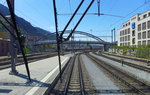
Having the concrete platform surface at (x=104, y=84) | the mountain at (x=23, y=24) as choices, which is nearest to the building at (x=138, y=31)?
the mountain at (x=23, y=24)

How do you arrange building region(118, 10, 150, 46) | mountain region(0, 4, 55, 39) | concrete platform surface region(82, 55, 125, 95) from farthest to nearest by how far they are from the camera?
building region(118, 10, 150, 46)
mountain region(0, 4, 55, 39)
concrete platform surface region(82, 55, 125, 95)

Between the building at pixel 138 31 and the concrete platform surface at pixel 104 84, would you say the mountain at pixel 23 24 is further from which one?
the building at pixel 138 31

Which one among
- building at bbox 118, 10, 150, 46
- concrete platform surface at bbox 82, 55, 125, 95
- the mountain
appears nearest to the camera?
concrete platform surface at bbox 82, 55, 125, 95

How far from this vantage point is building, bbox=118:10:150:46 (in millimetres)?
57594

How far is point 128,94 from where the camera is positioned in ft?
25.2

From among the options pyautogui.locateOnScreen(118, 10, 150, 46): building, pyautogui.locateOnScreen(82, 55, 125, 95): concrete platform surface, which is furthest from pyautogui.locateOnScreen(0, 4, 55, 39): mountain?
pyautogui.locateOnScreen(118, 10, 150, 46): building

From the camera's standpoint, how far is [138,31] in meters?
64.9

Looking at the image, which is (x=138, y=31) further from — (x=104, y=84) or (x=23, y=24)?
(x=104, y=84)

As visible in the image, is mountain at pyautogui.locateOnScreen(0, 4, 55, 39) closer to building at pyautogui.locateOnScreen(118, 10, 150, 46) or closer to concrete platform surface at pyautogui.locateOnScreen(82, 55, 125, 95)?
concrete platform surface at pyautogui.locateOnScreen(82, 55, 125, 95)

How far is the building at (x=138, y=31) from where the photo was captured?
57594mm

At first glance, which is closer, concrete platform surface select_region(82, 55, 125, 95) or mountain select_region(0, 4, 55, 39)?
concrete platform surface select_region(82, 55, 125, 95)

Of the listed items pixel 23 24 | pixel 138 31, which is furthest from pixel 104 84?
pixel 138 31

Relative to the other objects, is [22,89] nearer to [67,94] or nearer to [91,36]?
[67,94]

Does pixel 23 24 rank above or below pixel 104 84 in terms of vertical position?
above
